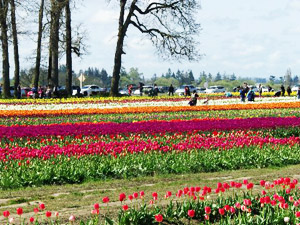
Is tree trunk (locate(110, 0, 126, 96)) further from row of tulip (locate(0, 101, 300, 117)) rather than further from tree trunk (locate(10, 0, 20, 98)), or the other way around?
row of tulip (locate(0, 101, 300, 117))

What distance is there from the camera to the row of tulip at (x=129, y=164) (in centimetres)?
988

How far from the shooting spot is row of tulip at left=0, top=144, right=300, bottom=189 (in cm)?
988

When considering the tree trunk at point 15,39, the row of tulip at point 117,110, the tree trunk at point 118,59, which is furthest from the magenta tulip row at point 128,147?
the tree trunk at point 118,59

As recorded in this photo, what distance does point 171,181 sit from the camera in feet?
32.3

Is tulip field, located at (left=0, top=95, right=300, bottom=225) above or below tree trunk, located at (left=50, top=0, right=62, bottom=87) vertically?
below

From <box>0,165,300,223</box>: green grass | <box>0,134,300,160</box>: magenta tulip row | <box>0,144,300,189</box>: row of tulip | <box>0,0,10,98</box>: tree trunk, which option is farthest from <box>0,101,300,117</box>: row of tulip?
<box>0,0,10,98</box>: tree trunk

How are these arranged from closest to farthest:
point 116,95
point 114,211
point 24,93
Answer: point 114,211 → point 116,95 → point 24,93

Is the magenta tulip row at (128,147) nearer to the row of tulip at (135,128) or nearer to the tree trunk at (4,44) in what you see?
the row of tulip at (135,128)

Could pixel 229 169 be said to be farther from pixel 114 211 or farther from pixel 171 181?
pixel 114 211

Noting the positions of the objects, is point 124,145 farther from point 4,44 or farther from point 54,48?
point 54,48

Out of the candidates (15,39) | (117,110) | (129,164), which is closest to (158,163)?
(129,164)

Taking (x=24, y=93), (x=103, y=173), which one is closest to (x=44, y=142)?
(x=103, y=173)

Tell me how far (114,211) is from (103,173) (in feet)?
11.7

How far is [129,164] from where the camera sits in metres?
10.8
